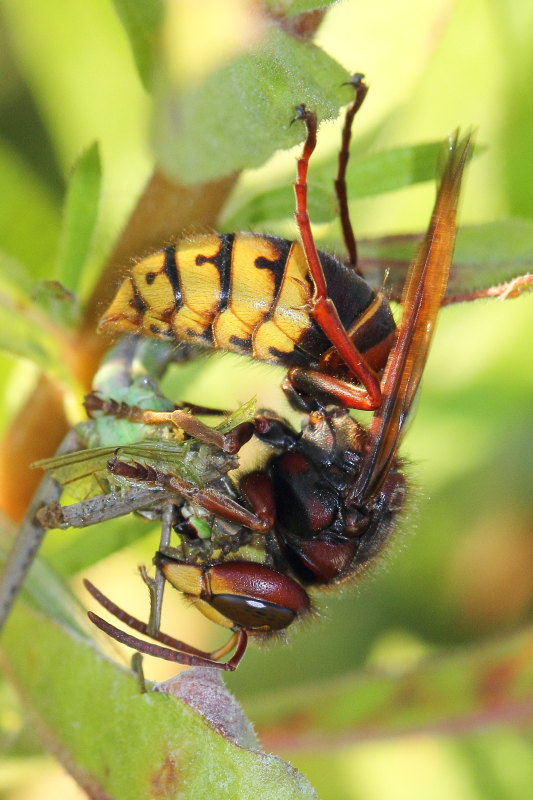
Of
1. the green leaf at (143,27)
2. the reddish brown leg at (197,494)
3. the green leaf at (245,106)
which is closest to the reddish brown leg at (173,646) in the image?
the reddish brown leg at (197,494)

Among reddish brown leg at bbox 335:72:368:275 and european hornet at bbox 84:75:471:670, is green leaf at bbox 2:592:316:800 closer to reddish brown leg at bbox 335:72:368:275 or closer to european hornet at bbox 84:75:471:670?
european hornet at bbox 84:75:471:670

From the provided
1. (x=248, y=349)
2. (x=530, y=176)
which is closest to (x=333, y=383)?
(x=248, y=349)

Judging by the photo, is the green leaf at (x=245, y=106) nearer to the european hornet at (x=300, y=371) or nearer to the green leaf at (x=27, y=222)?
the european hornet at (x=300, y=371)

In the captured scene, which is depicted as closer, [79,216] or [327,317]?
[327,317]

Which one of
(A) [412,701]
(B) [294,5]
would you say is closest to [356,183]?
(B) [294,5]

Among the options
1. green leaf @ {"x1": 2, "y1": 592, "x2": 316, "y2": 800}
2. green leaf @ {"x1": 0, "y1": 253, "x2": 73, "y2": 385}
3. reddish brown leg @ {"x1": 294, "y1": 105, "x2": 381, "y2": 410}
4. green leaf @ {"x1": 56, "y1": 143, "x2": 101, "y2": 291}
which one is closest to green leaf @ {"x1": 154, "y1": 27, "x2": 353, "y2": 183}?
reddish brown leg @ {"x1": 294, "y1": 105, "x2": 381, "y2": 410}

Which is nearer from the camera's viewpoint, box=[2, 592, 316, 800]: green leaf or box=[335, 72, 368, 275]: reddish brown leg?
box=[2, 592, 316, 800]: green leaf

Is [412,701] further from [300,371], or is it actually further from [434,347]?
[300,371]

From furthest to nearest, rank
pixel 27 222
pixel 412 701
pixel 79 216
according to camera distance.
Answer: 1. pixel 27 222
2. pixel 412 701
3. pixel 79 216
